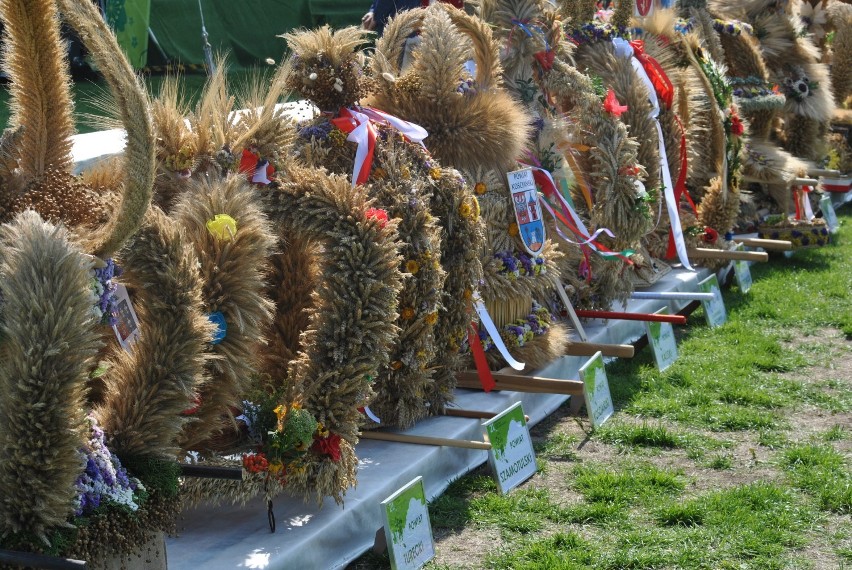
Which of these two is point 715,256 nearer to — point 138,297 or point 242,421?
point 242,421

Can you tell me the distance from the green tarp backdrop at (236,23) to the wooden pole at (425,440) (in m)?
6.59

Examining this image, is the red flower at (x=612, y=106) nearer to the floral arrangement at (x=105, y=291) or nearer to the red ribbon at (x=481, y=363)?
the red ribbon at (x=481, y=363)

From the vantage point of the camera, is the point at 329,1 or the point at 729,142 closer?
the point at 729,142

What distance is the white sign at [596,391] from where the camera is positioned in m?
4.02

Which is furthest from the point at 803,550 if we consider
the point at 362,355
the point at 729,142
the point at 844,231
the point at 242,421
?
the point at 844,231

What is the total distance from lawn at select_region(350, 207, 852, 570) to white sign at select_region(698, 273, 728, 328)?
0.10 metres

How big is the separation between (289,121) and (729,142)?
3494mm

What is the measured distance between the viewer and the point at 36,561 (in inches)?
75.5

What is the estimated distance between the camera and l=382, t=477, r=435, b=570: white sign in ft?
9.20

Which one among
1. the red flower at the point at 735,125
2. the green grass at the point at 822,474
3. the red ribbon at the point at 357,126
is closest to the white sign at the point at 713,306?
the red flower at the point at 735,125

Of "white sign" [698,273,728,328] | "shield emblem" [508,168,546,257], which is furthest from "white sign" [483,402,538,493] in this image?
"white sign" [698,273,728,328]

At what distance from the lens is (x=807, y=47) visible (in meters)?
7.07

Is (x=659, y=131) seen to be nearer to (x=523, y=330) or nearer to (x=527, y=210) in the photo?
(x=527, y=210)

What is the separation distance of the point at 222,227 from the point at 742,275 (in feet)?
14.7
